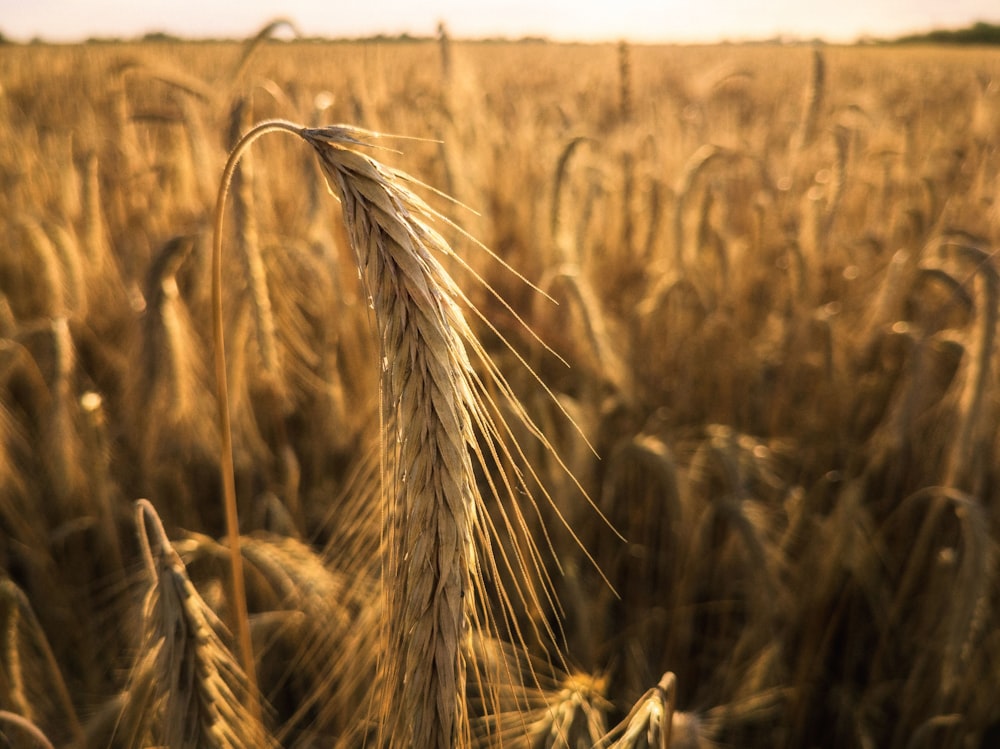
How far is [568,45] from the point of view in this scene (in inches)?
1080

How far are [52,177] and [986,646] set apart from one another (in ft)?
11.6

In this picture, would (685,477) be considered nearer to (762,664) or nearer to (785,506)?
(785,506)

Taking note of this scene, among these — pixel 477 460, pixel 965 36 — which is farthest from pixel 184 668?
pixel 965 36

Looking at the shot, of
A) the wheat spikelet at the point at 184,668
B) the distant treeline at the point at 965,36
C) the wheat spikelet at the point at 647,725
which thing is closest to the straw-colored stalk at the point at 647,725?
the wheat spikelet at the point at 647,725

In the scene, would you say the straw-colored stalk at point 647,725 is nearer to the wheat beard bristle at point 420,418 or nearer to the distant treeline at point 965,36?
the wheat beard bristle at point 420,418

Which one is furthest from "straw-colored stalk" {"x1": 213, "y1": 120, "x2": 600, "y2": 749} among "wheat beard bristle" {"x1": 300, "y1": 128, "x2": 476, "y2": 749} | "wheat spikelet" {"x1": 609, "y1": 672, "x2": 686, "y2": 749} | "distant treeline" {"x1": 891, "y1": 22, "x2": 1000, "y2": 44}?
"distant treeline" {"x1": 891, "y1": 22, "x2": 1000, "y2": 44}

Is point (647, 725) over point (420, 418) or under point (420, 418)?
under

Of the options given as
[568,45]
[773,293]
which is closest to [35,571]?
[773,293]

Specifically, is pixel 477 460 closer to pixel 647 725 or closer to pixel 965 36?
pixel 647 725

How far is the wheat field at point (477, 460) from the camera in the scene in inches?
22.5

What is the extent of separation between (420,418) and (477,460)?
106 cm

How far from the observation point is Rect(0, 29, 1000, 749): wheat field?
0.57 m

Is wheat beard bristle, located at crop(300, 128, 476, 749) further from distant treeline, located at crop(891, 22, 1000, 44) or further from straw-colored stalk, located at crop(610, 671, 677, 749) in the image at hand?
distant treeline, located at crop(891, 22, 1000, 44)

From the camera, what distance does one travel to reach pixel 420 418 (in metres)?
0.50
